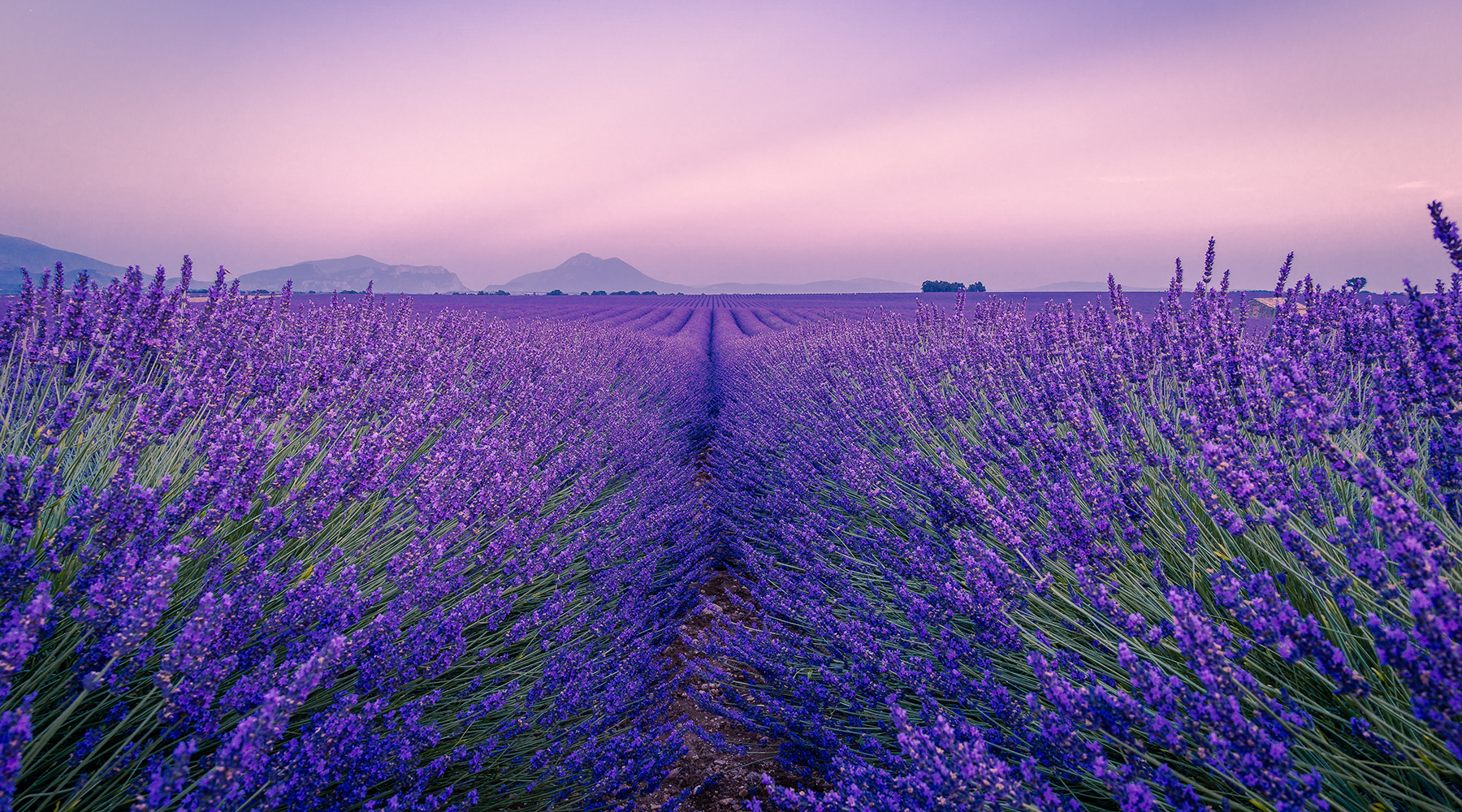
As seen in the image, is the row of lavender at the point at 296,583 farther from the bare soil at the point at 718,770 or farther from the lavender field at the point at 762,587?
the bare soil at the point at 718,770

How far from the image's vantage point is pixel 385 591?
155 centimetres

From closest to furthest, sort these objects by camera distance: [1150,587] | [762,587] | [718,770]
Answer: [1150,587] < [718,770] < [762,587]

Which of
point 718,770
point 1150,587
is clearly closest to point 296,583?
point 718,770

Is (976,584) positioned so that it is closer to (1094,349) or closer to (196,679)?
(196,679)


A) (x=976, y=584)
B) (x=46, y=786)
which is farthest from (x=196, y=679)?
(x=976, y=584)

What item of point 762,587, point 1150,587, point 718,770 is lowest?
Answer: point 718,770

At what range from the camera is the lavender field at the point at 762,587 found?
84 centimetres

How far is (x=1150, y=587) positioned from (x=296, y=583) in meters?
2.03

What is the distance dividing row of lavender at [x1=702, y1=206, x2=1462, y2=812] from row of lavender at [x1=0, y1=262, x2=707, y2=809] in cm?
55

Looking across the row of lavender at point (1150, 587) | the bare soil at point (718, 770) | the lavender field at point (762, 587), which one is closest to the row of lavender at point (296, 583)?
the lavender field at point (762, 587)

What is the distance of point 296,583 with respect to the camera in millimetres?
1432

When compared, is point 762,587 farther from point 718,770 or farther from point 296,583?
point 296,583

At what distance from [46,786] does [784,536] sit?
2.08 metres

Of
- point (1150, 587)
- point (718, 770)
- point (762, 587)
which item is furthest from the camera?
point (762, 587)
